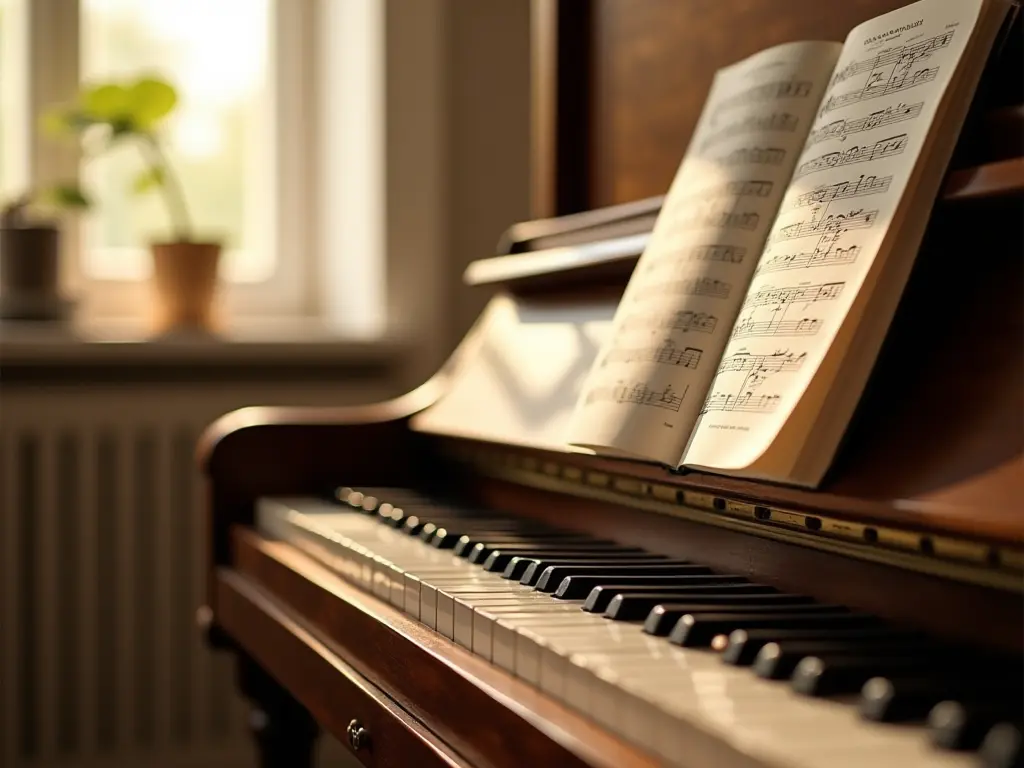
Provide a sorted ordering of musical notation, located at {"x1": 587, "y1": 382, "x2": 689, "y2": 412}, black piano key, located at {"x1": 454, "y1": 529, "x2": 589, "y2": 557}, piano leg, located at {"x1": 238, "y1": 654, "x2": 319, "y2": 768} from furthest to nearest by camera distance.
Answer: piano leg, located at {"x1": 238, "y1": 654, "x2": 319, "y2": 768}
black piano key, located at {"x1": 454, "y1": 529, "x2": 589, "y2": 557}
musical notation, located at {"x1": 587, "y1": 382, "x2": 689, "y2": 412}

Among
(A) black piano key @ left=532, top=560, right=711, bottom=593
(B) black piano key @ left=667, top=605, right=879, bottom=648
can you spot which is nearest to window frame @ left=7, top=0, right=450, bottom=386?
(A) black piano key @ left=532, top=560, right=711, bottom=593

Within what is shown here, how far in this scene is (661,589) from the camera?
96cm

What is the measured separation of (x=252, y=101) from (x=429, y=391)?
1.32m

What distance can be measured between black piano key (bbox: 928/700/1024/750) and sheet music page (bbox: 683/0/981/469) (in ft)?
0.97

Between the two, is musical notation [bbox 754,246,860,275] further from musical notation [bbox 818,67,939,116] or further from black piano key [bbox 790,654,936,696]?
black piano key [bbox 790,654,936,696]

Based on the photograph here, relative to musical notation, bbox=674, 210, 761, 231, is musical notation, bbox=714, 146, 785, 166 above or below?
above

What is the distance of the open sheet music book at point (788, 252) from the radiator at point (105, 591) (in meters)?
1.50

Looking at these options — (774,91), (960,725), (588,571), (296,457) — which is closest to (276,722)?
(296,457)

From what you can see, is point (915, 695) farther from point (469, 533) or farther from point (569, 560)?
point (469, 533)

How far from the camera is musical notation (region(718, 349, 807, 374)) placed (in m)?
0.91

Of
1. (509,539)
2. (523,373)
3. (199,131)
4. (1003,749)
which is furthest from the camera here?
(199,131)

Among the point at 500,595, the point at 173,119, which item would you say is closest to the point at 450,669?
the point at 500,595

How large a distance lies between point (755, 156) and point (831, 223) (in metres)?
0.17

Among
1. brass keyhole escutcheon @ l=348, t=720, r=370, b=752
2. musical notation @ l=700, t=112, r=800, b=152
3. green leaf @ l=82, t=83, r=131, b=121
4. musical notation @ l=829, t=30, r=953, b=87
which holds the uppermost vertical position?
green leaf @ l=82, t=83, r=131, b=121
